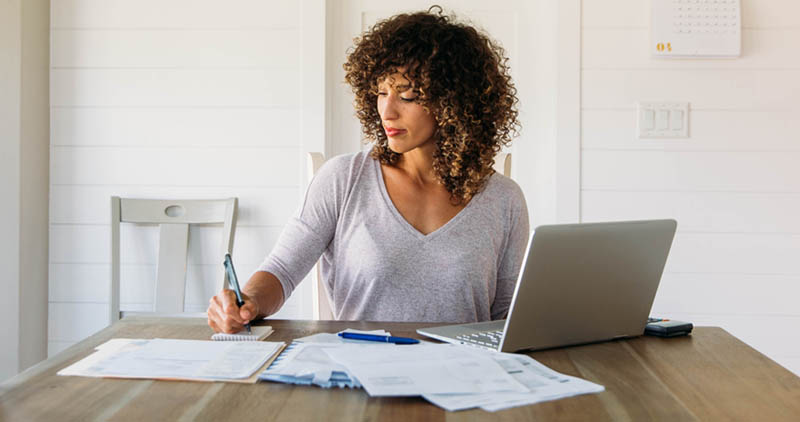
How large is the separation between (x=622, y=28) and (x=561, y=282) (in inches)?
64.5

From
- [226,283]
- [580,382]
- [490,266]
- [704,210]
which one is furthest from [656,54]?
[580,382]

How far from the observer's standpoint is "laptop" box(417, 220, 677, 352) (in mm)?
997

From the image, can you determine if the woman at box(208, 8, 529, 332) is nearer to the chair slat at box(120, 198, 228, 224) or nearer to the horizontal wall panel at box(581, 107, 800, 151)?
the horizontal wall panel at box(581, 107, 800, 151)

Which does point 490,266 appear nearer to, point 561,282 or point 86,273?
point 561,282

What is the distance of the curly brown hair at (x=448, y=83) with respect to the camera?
157 centimetres

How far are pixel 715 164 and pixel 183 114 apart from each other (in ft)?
5.88

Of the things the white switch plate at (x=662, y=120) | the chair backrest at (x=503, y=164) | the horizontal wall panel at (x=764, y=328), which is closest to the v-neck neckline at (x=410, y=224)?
the chair backrest at (x=503, y=164)

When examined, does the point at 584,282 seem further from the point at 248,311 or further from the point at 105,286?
the point at 105,286

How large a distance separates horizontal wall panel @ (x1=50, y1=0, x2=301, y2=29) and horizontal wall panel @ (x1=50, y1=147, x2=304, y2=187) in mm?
425

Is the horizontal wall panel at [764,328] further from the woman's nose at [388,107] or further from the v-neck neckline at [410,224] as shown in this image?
the woman's nose at [388,107]

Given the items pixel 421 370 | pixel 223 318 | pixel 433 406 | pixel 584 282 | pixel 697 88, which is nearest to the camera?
pixel 433 406

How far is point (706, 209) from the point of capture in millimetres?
2430

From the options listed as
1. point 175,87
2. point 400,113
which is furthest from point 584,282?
point 175,87

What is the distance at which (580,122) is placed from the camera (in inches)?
95.7
